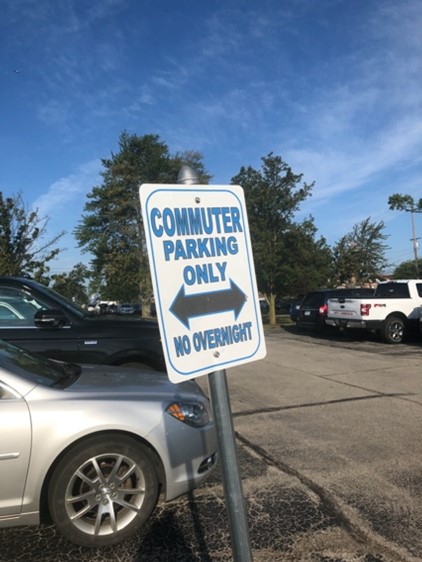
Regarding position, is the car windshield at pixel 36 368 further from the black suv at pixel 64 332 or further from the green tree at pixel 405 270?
the green tree at pixel 405 270

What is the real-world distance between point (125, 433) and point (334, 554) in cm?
153

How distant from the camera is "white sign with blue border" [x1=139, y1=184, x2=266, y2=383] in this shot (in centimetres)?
169

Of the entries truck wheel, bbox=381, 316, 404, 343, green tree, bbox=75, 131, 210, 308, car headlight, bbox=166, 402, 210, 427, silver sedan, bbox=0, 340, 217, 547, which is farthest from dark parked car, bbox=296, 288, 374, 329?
green tree, bbox=75, 131, 210, 308

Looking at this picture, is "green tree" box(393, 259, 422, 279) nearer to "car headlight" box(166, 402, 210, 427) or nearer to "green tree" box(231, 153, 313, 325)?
"green tree" box(231, 153, 313, 325)

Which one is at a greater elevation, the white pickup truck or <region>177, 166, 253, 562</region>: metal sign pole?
<region>177, 166, 253, 562</region>: metal sign pole

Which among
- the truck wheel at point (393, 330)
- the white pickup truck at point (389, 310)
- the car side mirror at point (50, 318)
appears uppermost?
the car side mirror at point (50, 318)

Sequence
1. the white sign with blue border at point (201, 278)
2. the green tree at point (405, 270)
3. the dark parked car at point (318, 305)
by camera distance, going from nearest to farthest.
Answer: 1. the white sign with blue border at point (201, 278)
2. the dark parked car at point (318, 305)
3. the green tree at point (405, 270)

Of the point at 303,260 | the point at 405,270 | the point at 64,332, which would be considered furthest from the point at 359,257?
the point at 405,270

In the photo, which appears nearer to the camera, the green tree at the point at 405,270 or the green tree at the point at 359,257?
the green tree at the point at 359,257

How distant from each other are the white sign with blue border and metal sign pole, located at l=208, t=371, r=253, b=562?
5.6 inches

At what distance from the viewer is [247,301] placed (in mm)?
1882

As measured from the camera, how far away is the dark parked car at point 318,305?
665 inches

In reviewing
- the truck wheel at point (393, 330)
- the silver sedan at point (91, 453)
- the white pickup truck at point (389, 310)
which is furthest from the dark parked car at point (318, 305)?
the silver sedan at point (91, 453)

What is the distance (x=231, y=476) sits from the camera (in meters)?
1.72
